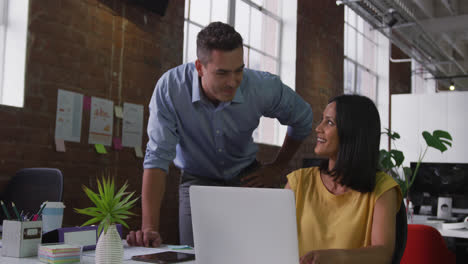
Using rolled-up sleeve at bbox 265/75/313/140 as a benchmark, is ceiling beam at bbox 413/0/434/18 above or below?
above

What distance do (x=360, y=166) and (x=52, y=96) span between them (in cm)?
266

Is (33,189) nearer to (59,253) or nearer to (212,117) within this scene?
(212,117)

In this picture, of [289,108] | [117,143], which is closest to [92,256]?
[289,108]

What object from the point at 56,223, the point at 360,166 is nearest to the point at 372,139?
the point at 360,166

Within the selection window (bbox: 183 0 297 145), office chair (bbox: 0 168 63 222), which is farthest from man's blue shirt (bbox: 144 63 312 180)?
window (bbox: 183 0 297 145)

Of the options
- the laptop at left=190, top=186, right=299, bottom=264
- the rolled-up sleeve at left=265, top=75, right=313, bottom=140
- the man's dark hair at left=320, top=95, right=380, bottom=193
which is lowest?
the laptop at left=190, top=186, right=299, bottom=264

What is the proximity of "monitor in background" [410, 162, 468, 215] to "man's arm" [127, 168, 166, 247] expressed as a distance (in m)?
2.94

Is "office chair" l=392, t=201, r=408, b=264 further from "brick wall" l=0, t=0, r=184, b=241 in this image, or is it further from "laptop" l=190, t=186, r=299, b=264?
"brick wall" l=0, t=0, r=184, b=241

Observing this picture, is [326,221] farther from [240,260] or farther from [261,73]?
[261,73]

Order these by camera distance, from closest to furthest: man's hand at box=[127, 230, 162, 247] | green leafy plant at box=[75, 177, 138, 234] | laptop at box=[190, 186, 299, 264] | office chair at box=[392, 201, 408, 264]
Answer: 1. laptop at box=[190, 186, 299, 264]
2. green leafy plant at box=[75, 177, 138, 234]
3. office chair at box=[392, 201, 408, 264]
4. man's hand at box=[127, 230, 162, 247]

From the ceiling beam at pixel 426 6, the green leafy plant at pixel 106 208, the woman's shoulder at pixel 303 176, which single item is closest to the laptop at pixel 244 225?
the green leafy plant at pixel 106 208

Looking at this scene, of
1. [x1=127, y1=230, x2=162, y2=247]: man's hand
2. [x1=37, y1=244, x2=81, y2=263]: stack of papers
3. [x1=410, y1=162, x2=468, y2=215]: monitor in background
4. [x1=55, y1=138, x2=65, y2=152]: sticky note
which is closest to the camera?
[x1=37, y1=244, x2=81, y2=263]: stack of papers

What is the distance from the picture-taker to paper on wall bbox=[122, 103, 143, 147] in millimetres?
4258

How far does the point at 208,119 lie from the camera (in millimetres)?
2223
